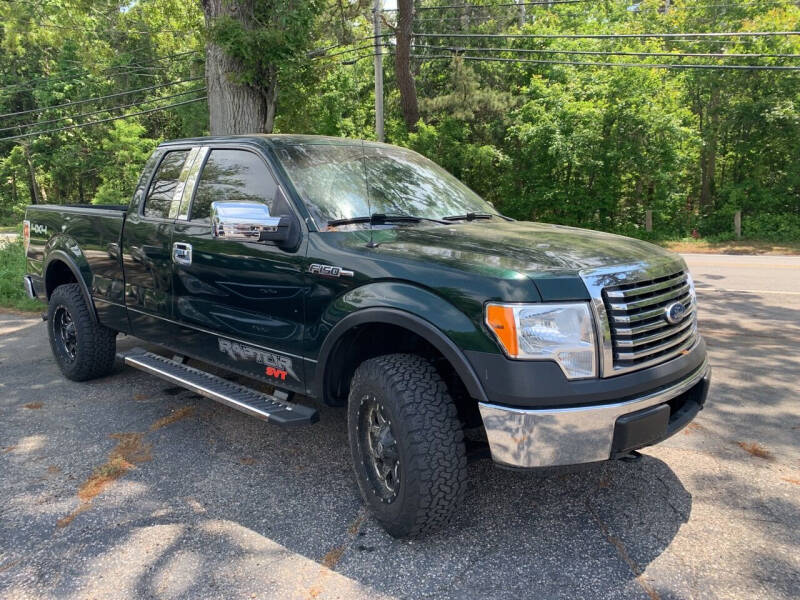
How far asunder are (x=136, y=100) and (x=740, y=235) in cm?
3202

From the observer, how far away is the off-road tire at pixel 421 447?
104 inches

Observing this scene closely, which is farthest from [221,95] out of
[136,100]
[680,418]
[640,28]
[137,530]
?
[136,100]

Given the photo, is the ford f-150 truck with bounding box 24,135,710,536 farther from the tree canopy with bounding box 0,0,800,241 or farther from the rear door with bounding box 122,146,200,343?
the tree canopy with bounding box 0,0,800,241

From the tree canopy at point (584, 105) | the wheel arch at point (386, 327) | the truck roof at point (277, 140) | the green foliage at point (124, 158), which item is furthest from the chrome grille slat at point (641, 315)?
the green foliage at point (124, 158)

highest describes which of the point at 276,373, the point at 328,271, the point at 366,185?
the point at 366,185

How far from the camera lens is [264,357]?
11.6 feet

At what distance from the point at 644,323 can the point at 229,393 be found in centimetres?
234

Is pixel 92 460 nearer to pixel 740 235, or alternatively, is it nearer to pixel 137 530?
pixel 137 530

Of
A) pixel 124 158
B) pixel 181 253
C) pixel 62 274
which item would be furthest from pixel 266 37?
pixel 124 158

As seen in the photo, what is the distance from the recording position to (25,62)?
134ft

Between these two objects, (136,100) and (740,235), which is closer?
(740,235)

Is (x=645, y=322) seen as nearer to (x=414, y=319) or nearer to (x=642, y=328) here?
(x=642, y=328)

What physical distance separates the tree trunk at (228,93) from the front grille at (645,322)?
6520 mm

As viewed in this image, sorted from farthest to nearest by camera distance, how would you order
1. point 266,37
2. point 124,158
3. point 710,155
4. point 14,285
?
point 124,158 < point 710,155 < point 14,285 < point 266,37
